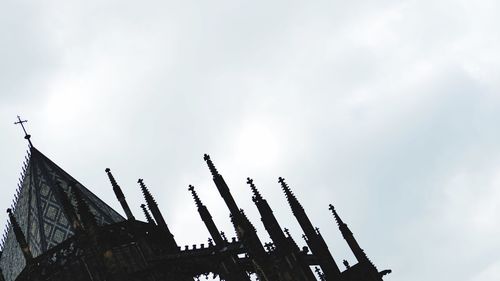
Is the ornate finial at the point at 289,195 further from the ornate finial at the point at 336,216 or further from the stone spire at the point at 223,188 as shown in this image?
the stone spire at the point at 223,188

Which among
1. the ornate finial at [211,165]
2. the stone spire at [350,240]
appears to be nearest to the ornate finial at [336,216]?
the stone spire at [350,240]

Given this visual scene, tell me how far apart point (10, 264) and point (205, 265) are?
26.5 feet

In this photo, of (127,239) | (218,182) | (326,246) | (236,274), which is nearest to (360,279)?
(326,246)

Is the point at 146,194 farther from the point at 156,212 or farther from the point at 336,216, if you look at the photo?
the point at 336,216

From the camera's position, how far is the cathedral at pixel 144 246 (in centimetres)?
1558

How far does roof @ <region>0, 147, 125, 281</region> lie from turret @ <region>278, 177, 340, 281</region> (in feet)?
24.1

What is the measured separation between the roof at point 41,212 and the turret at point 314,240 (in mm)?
7336

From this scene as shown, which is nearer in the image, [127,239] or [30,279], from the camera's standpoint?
[30,279]

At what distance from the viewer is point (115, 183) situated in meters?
23.5

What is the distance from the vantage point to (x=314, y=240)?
17219mm

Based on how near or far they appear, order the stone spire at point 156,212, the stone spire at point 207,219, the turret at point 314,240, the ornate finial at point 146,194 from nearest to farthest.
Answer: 1. the turret at point 314,240
2. the stone spire at point 207,219
3. the stone spire at point 156,212
4. the ornate finial at point 146,194

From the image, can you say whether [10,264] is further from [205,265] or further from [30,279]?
[205,265]

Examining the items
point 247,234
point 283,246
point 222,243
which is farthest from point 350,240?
point 247,234

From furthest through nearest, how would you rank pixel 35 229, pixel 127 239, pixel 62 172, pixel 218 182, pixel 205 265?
pixel 62 172, pixel 35 229, pixel 127 239, pixel 205 265, pixel 218 182
